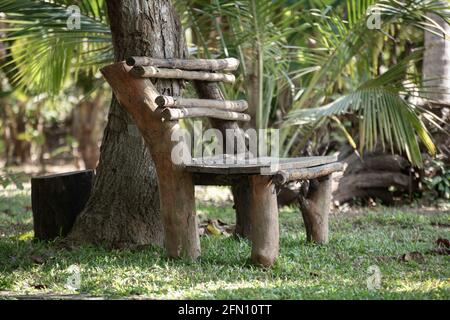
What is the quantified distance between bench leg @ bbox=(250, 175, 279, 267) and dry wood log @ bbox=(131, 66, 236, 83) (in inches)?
35.2

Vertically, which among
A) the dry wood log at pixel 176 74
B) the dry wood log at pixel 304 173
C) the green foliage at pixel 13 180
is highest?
the dry wood log at pixel 176 74

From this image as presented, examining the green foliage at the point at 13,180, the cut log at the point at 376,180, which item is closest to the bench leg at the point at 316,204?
the cut log at the point at 376,180

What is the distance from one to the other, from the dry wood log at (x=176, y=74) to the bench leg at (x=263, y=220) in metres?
0.89

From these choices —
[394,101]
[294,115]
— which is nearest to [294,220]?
[294,115]

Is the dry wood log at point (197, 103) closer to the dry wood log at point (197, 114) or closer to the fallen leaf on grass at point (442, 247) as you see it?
the dry wood log at point (197, 114)

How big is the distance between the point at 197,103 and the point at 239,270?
118 cm

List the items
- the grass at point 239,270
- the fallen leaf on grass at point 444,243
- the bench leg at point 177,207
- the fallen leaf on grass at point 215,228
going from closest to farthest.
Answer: the grass at point 239,270, the bench leg at point 177,207, the fallen leaf on grass at point 444,243, the fallen leaf on grass at point 215,228

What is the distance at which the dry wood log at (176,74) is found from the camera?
15.1ft

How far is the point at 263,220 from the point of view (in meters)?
4.53

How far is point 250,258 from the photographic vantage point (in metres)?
4.70
